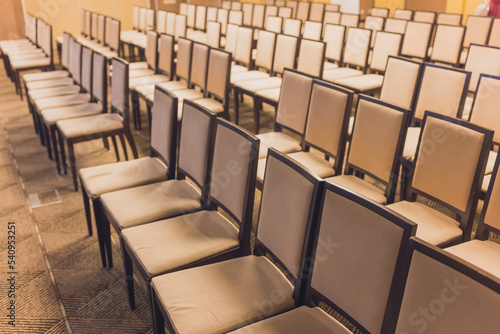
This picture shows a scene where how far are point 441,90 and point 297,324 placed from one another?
2.28 m

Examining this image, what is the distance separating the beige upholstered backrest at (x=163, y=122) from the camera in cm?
255

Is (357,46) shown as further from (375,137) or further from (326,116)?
(375,137)

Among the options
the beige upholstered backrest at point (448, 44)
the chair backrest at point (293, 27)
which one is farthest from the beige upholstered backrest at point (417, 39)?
the chair backrest at point (293, 27)

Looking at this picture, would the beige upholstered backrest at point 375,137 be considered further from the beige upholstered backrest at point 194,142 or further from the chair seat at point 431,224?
the beige upholstered backrest at point 194,142

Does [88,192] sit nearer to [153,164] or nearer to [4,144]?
[153,164]

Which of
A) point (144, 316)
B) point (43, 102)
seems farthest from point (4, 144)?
point (144, 316)

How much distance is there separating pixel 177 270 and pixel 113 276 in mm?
834

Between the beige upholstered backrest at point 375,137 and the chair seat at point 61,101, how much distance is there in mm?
2737

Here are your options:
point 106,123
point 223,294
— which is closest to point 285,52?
point 106,123

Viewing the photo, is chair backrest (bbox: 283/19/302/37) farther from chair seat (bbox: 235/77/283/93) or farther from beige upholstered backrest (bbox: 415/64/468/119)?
beige upholstered backrest (bbox: 415/64/468/119)

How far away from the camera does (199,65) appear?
4.13m

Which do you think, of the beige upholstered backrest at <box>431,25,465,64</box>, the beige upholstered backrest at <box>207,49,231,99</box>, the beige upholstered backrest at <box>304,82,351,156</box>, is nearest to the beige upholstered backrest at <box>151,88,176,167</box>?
the beige upholstered backrest at <box>304,82,351,156</box>

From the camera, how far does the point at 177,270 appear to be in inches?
72.8

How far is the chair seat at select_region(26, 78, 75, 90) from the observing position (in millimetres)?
4645
